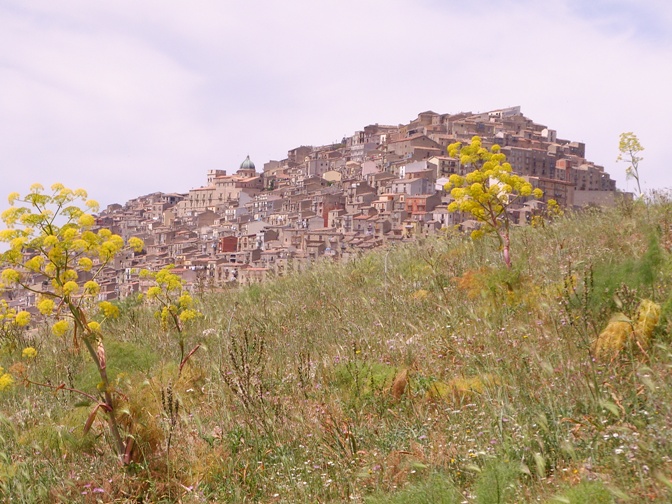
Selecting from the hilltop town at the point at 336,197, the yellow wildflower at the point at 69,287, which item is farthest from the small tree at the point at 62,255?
the hilltop town at the point at 336,197

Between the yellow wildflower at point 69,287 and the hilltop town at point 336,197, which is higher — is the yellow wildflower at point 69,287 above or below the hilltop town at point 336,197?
below

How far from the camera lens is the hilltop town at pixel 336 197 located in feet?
206

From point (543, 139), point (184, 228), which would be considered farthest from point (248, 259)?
point (543, 139)

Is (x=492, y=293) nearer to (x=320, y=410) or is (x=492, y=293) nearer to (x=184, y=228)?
(x=320, y=410)

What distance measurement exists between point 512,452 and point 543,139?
117969 mm

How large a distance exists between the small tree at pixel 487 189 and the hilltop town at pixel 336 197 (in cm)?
3717

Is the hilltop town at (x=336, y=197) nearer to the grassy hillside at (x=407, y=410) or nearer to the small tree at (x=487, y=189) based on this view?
the small tree at (x=487, y=189)

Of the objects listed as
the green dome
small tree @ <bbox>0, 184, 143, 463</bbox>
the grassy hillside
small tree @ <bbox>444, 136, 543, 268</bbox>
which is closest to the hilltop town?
the green dome

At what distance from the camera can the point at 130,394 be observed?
3840mm

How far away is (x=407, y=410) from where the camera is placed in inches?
138

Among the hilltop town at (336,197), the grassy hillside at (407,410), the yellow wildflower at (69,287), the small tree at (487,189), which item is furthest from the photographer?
the hilltop town at (336,197)

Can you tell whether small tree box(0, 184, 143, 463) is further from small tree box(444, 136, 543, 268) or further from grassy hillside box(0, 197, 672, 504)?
small tree box(444, 136, 543, 268)

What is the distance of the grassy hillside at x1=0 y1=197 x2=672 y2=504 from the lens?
8.42 feet

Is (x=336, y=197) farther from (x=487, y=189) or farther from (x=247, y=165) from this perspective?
(x=487, y=189)
